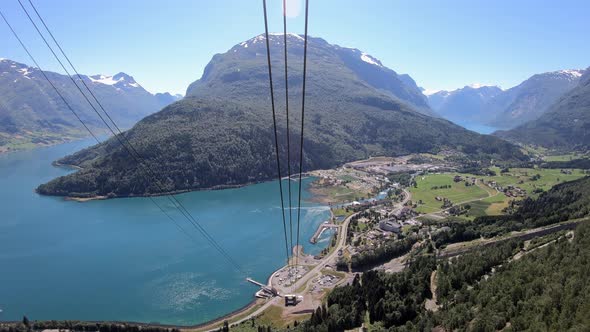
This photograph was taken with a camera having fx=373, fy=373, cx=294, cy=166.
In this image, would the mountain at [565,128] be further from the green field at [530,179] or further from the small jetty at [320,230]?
the small jetty at [320,230]

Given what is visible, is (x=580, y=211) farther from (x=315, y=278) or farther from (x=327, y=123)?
(x=327, y=123)

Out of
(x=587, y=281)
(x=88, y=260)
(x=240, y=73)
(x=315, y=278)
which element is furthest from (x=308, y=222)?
(x=240, y=73)

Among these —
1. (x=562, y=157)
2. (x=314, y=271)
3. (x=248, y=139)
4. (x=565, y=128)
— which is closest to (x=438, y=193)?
(x=314, y=271)

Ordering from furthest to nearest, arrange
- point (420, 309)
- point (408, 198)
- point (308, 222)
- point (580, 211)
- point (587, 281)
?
1. point (408, 198)
2. point (308, 222)
3. point (580, 211)
4. point (420, 309)
5. point (587, 281)

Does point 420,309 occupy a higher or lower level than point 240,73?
lower

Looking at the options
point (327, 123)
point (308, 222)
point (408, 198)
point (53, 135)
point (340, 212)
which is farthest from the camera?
point (53, 135)

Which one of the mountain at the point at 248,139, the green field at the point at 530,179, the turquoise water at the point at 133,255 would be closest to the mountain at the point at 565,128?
the mountain at the point at 248,139

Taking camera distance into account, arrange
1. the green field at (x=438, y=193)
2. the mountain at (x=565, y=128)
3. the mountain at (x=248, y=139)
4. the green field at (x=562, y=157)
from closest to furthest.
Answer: the green field at (x=438, y=193) → the mountain at (x=248, y=139) → the green field at (x=562, y=157) → the mountain at (x=565, y=128)
